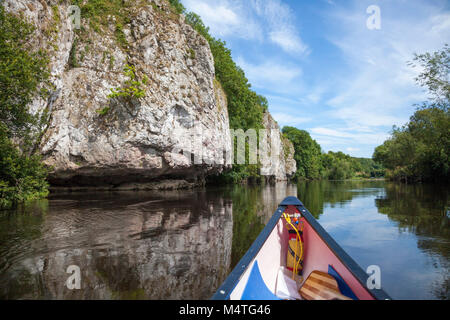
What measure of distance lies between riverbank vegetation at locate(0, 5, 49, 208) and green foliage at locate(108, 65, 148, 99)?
767cm

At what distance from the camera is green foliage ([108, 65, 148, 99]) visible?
1838cm

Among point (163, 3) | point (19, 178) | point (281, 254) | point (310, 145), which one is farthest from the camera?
point (310, 145)

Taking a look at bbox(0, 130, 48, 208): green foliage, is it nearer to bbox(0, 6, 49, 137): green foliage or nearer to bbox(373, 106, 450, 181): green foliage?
bbox(0, 6, 49, 137): green foliage

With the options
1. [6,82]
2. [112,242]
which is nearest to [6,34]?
[6,82]

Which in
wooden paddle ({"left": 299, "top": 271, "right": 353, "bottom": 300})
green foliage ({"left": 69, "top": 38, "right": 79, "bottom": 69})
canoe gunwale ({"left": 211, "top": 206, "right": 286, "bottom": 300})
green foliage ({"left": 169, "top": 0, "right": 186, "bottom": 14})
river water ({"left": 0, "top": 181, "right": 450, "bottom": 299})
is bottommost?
river water ({"left": 0, "top": 181, "right": 450, "bottom": 299})

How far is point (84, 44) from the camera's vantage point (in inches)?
736

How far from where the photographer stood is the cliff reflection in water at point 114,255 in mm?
3957

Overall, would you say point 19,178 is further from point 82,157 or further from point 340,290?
point 340,290

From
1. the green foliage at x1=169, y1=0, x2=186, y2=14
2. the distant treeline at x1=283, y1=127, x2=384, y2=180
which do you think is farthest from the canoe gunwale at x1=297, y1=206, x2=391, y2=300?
the distant treeline at x1=283, y1=127, x2=384, y2=180

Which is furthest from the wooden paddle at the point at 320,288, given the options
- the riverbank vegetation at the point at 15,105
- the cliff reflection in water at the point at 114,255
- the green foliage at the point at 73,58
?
the green foliage at the point at 73,58

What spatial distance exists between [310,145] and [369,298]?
86787mm

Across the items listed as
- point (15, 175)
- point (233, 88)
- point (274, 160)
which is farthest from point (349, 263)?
point (274, 160)

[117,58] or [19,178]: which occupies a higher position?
[117,58]

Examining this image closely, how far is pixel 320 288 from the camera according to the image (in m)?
3.65
